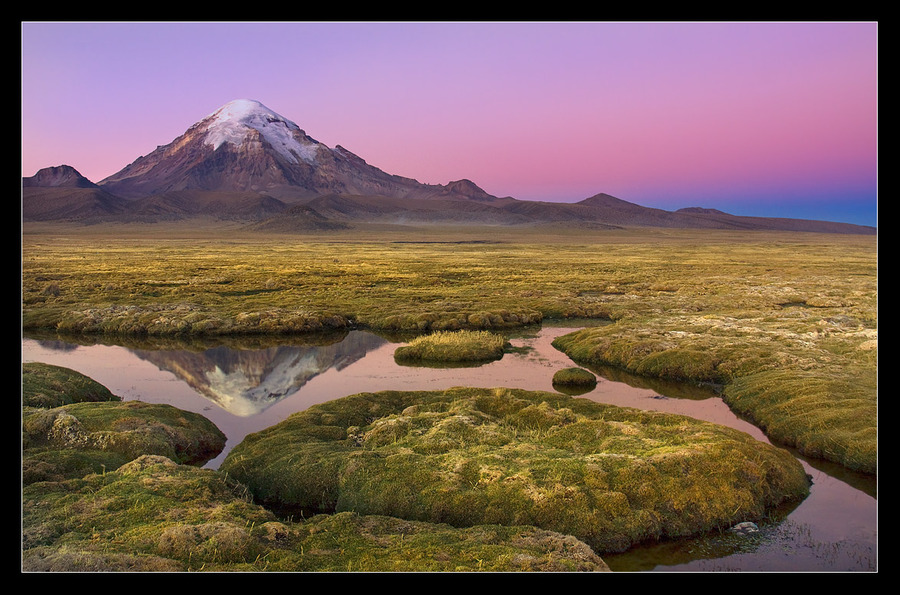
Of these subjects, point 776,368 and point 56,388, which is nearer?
point 56,388

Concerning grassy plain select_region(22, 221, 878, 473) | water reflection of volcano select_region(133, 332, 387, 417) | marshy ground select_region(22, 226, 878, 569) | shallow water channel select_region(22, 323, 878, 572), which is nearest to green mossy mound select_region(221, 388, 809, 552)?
shallow water channel select_region(22, 323, 878, 572)

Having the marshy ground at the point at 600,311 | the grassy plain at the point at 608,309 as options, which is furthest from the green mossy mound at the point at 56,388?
the grassy plain at the point at 608,309

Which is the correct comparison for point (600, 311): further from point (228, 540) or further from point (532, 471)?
point (228, 540)

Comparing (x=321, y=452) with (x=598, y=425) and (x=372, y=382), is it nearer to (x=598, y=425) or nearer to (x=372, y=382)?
(x=598, y=425)

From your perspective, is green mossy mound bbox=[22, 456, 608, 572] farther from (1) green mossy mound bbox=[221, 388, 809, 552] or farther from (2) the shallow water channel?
(2) the shallow water channel

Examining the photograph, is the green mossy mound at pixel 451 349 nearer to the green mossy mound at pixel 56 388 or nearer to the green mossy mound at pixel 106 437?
the green mossy mound at pixel 106 437

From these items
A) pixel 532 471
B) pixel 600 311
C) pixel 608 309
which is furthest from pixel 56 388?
pixel 608 309
